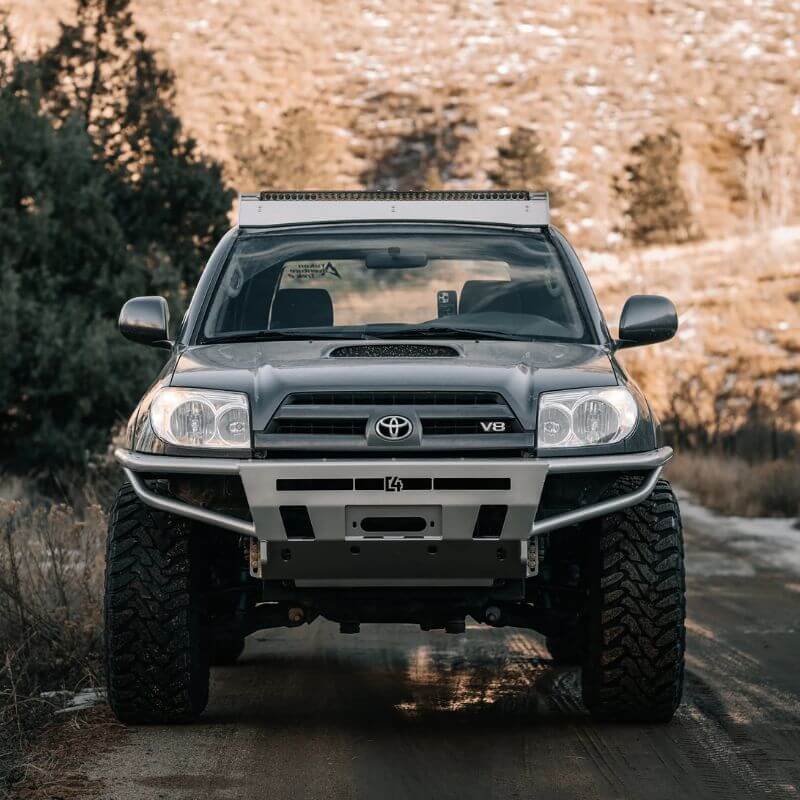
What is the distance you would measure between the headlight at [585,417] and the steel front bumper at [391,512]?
0.34 ft

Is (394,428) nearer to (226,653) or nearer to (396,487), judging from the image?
(396,487)

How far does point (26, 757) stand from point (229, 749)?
721 millimetres

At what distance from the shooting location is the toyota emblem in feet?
19.1

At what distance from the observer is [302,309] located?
282 inches

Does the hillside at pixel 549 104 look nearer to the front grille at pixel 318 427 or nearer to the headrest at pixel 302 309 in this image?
the headrest at pixel 302 309

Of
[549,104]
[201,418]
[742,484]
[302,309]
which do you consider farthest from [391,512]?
[549,104]

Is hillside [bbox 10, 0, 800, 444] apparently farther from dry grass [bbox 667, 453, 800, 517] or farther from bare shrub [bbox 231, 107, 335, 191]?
dry grass [bbox 667, 453, 800, 517]

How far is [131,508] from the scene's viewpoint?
633 cm

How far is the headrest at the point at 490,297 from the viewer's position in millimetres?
7168

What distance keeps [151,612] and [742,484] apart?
44.0 feet

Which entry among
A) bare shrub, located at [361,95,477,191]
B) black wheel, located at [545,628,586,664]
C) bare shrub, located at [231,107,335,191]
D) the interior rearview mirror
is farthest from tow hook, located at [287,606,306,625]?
bare shrub, located at [361,95,477,191]

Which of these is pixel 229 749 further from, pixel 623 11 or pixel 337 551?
pixel 623 11

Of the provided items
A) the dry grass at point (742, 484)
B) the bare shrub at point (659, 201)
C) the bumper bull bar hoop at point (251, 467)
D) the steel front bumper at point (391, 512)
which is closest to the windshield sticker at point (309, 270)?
→ the bumper bull bar hoop at point (251, 467)

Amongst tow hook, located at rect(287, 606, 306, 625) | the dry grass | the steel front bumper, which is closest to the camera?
the steel front bumper
